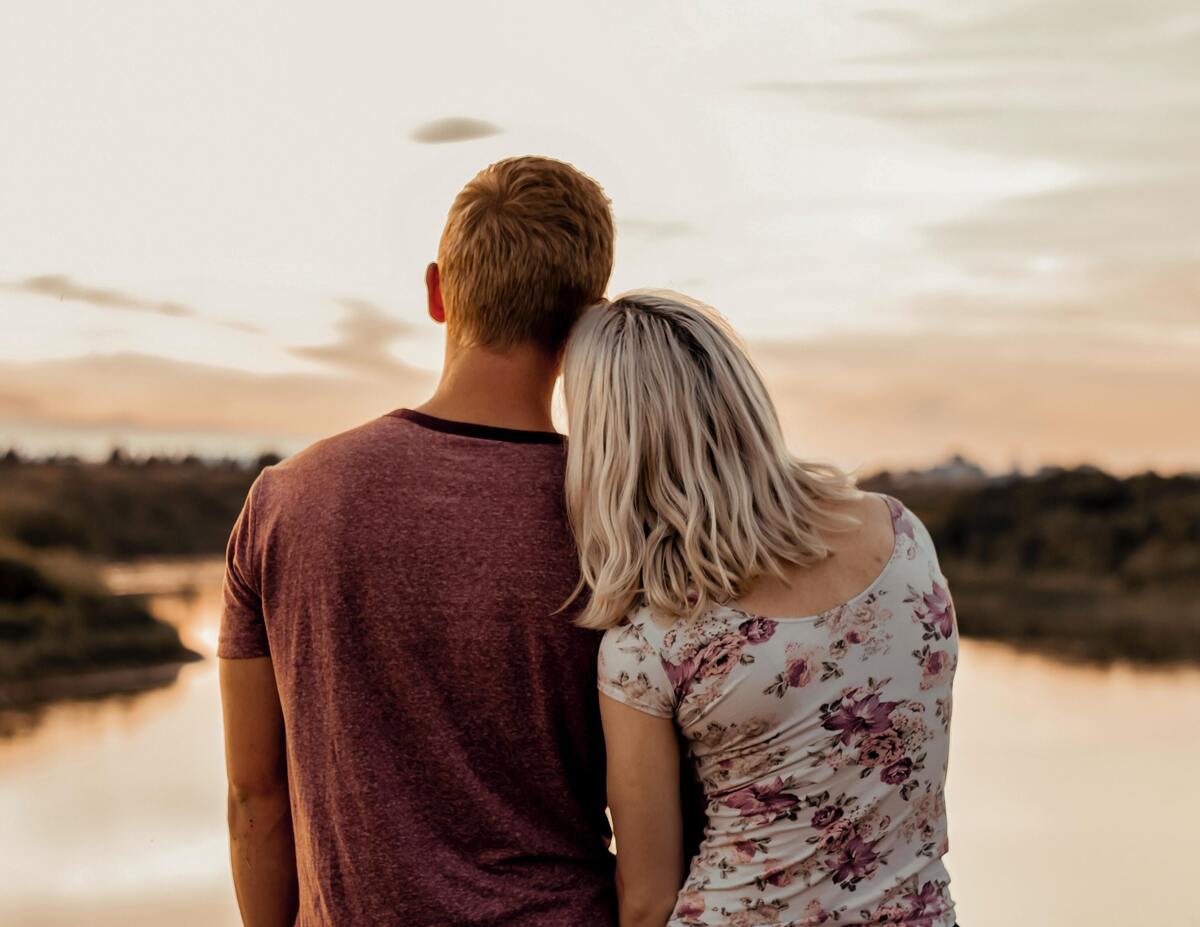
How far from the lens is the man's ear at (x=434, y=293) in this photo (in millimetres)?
1616

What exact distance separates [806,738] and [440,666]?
40 cm

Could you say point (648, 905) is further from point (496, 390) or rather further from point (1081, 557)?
point (1081, 557)

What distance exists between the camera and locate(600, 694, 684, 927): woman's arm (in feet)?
4.63

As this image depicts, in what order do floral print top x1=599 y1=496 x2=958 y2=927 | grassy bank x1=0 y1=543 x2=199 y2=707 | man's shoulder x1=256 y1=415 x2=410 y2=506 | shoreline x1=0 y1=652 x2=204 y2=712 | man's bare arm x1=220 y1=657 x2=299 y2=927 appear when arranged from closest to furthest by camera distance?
floral print top x1=599 y1=496 x2=958 y2=927
man's shoulder x1=256 y1=415 x2=410 y2=506
man's bare arm x1=220 y1=657 x2=299 y2=927
shoreline x1=0 y1=652 x2=204 y2=712
grassy bank x1=0 y1=543 x2=199 y2=707

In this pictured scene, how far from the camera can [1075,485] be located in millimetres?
18875

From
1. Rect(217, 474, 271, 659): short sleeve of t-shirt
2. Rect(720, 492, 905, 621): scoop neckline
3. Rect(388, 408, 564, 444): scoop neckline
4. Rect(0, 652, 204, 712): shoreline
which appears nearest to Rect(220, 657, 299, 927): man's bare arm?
Rect(217, 474, 271, 659): short sleeve of t-shirt

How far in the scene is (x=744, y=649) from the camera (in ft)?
4.44

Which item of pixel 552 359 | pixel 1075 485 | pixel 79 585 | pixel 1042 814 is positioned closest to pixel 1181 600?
pixel 1075 485

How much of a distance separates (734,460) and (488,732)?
41cm

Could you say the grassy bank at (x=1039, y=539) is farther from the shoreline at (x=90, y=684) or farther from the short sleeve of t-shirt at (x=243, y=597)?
the short sleeve of t-shirt at (x=243, y=597)

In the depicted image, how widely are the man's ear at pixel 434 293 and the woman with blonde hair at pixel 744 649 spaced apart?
0.80 ft

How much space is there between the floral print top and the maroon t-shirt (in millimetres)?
114

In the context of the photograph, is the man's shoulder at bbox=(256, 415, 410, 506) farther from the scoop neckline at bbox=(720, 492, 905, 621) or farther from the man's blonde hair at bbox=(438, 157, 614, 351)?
the scoop neckline at bbox=(720, 492, 905, 621)

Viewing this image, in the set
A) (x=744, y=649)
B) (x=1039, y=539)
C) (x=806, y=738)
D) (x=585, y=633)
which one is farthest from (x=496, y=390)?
(x=1039, y=539)
